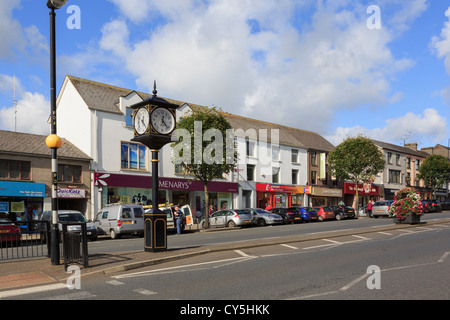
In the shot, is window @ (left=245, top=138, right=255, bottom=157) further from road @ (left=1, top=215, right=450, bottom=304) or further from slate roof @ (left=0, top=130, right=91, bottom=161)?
road @ (left=1, top=215, right=450, bottom=304)

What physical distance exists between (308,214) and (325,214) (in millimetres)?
2037

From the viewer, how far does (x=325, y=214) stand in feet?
116

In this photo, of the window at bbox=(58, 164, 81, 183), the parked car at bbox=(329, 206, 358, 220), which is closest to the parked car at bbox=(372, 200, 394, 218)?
the parked car at bbox=(329, 206, 358, 220)

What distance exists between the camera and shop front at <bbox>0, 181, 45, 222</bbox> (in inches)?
1008

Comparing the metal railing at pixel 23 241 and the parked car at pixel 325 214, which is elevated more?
the metal railing at pixel 23 241

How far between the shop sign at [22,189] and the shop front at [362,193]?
3909 centimetres

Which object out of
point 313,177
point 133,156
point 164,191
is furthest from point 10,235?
point 313,177

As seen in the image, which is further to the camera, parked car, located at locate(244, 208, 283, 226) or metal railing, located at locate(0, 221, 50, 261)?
parked car, located at locate(244, 208, 283, 226)

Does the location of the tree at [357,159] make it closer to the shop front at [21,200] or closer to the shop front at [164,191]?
the shop front at [164,191]

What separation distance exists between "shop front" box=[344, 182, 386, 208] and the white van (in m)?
37.3

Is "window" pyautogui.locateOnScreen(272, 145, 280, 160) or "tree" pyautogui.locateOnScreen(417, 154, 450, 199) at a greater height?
"window" pyautogui.locateOnScreen(272, 145, 280, 160)

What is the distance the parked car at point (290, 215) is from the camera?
3291 cm

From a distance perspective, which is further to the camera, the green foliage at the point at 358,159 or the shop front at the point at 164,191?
the green foliage at the point at 358,159

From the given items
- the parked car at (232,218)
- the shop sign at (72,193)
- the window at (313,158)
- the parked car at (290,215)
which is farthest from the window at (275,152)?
the shop sign at (72,193)
